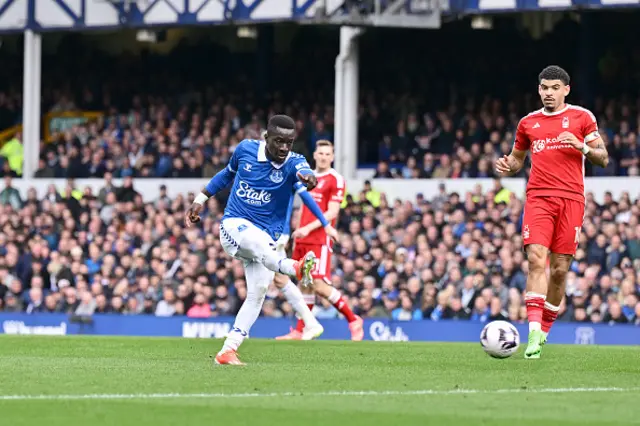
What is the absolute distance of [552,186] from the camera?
13.6m

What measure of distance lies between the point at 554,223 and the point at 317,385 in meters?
3.91

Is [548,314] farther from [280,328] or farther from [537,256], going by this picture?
[280,328]

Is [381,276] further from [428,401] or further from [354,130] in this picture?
[428,401]

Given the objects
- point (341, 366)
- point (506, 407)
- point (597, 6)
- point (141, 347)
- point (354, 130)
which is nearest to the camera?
point (506, 407)

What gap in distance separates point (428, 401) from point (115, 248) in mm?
19654

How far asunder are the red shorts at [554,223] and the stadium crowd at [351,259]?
8.52 metres

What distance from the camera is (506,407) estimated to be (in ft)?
30.0

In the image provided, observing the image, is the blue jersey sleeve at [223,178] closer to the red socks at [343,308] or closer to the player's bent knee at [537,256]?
→ the player's bent knee at [537,256]

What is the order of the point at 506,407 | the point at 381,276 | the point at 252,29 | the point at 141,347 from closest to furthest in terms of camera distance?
the point at 506,407 < the point at 141,347 < the point at 381,276 < the point at 252,29

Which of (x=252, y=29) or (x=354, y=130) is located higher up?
(x=252, y=29)

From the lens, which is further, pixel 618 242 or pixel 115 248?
pixel 115 248

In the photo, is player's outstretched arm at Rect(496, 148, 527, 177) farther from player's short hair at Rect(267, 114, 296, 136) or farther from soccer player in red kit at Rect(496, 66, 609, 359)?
player's short hair at Rect(267, 114, 296, 136)

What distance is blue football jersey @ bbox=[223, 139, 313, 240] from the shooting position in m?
13.2

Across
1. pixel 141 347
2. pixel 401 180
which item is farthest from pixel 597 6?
pixel 141 347
